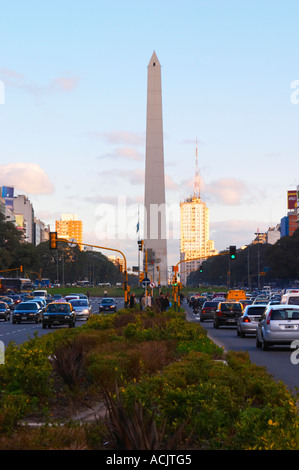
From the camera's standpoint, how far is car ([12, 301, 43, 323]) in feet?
165

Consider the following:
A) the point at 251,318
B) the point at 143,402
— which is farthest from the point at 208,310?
the point at 143,402

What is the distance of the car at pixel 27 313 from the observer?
50.2m

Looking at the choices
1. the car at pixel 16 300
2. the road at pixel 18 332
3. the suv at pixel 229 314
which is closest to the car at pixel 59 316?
the road at pixel 18 332

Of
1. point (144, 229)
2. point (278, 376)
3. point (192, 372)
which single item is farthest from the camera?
point (144, 229)

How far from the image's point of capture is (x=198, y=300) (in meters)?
74.1

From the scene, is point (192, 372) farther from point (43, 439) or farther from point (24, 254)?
point (24, 254)

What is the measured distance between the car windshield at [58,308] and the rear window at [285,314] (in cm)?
1856

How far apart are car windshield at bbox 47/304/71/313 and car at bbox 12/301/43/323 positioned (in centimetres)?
600

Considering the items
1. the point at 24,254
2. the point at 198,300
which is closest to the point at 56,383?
the point at 198,300

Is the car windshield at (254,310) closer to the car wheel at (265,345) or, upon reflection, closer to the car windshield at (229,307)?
the car wheel at (265,345)

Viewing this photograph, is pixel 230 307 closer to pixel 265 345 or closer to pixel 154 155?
pixel 265 345

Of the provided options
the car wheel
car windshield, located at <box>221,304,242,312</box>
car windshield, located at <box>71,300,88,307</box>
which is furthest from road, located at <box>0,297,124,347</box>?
car windshield, located at <box>221,304,242,312</box>

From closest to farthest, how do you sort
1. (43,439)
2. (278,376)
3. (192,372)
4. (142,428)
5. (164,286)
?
(142,428)
(43,439)
(192,372)
(278,376)
(164,286)
